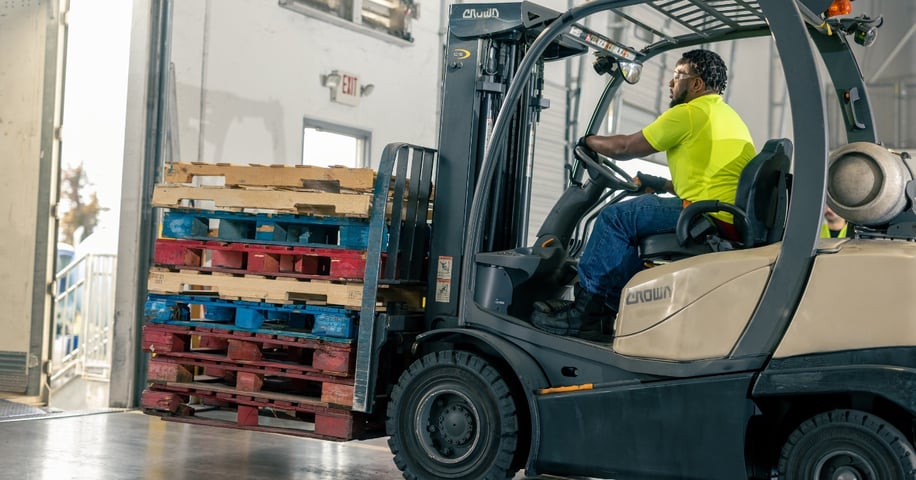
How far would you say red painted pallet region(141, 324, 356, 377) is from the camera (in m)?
5.42

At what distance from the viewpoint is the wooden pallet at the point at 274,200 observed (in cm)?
548

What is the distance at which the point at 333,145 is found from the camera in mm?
10219

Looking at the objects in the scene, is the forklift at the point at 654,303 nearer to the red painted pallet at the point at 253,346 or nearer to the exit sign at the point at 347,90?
the red painted pallet at the point at 253,346

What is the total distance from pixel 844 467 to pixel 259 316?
3308mm

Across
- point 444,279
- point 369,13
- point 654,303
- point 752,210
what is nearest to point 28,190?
point 369,13

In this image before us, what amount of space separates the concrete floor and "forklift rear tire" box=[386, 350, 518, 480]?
94cm

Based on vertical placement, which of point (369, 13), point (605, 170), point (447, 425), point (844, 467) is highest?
point (369, 13)

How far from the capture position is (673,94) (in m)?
5.14

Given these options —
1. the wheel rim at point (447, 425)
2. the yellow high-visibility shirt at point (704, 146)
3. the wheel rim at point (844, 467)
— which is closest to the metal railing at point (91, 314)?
the wheel rim at point (447, 425)

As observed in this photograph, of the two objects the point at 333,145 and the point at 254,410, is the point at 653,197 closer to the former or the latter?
the point at 254,410

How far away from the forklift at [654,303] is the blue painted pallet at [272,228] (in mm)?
199

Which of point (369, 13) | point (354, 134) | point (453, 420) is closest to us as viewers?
point (453, 420)

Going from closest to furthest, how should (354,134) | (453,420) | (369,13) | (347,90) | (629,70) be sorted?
(453,420)
(629,70)
(347,90)
(354,134)
(369,13)

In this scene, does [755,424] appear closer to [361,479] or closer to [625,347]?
[625,347]
